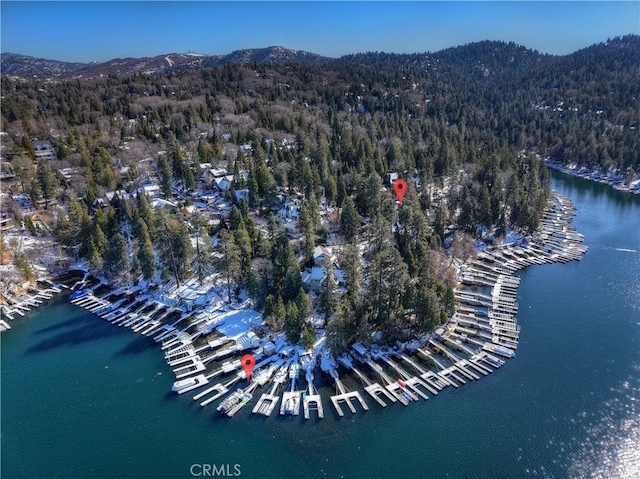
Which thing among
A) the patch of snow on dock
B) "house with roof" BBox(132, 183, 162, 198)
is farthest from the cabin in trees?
the patch of snow on dock

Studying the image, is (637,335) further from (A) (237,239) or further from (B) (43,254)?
(B) (43,254)

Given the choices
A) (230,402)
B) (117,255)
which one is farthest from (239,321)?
(117,255)

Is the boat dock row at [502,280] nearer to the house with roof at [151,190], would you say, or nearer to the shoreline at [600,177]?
the shoreline at [600,177]

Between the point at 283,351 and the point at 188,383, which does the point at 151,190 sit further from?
the point at 283,351

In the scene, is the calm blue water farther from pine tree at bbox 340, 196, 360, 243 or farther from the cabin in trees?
the cabin in trees

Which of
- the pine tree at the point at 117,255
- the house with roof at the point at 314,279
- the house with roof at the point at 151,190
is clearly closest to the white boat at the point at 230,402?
the house with roof at the point at 314,279

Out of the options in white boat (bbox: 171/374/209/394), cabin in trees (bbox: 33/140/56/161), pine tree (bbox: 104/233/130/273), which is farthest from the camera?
cabin in trees (bbox: 33/140/56/161)
